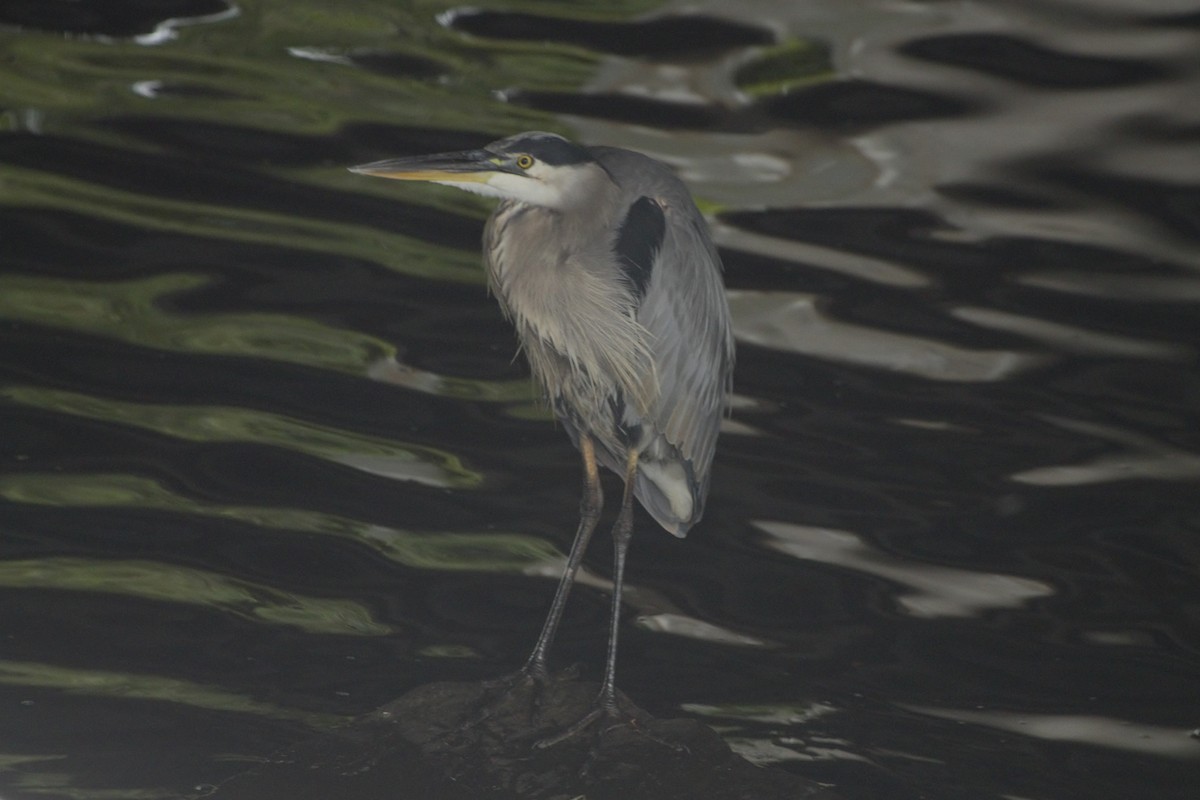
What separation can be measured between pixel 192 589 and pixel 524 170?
201cm

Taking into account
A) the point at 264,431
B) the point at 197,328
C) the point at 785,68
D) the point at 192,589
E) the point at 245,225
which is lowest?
the point at 192,589

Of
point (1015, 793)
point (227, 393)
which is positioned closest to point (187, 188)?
point (227, 393)

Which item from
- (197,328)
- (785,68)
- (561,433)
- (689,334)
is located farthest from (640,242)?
(197,328)

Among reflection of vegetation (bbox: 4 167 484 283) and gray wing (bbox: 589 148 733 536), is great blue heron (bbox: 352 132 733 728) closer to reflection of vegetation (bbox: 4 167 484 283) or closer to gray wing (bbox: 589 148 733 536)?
gray wing (bbox: 589 148 733 536)

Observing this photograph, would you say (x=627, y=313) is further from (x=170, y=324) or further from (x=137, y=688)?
(x=137, y=688)

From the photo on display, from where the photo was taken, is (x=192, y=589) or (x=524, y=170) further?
(x=192, y=589)

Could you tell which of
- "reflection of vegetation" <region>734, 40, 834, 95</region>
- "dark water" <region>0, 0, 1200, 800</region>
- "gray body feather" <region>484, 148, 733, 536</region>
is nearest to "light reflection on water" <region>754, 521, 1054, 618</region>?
"dark water" <region>0, 0, 1200, 800</region>

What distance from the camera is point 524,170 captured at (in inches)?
85.3

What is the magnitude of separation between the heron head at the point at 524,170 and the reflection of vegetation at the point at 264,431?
4.21 feet

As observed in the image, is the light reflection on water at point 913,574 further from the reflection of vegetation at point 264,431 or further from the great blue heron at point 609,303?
the reflection of vegetation at point 264,431

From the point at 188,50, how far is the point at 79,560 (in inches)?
64.8

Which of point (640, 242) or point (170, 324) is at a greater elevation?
point (640, 242)

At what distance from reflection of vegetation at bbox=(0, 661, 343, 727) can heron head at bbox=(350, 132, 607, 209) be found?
6.99 ft

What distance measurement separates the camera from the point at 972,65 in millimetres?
2471
